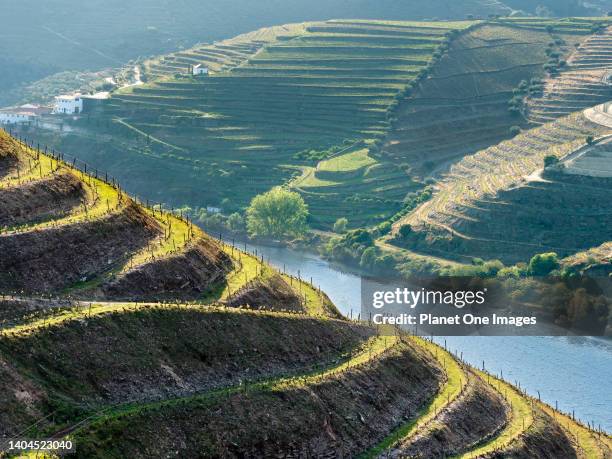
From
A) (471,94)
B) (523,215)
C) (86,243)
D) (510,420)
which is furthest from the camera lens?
(471,94)

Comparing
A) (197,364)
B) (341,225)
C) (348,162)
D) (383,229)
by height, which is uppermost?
(197,364)

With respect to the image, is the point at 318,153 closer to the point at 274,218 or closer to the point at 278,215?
the point at 278,215

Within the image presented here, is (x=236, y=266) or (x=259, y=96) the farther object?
(x=259, y=96)

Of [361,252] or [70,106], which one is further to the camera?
[70,106]

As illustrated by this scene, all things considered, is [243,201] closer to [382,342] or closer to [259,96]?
[259,96]

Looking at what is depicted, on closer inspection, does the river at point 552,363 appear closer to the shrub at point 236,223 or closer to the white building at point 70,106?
the shrub at point 236,223

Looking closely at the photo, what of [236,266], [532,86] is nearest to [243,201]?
[532,86]

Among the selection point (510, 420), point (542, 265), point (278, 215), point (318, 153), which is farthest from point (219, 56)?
point (510, 420)
